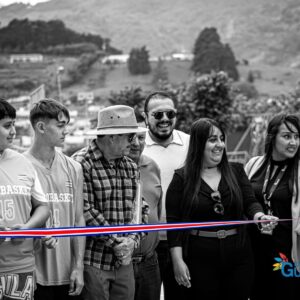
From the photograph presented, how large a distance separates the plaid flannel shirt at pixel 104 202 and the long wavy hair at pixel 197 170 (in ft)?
1.37

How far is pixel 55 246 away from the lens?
308 cm

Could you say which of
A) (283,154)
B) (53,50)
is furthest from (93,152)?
(53,50)

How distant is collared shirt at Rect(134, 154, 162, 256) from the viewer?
3682 millimetres

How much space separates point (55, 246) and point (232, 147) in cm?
2568

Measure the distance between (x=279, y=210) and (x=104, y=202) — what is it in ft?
4.52

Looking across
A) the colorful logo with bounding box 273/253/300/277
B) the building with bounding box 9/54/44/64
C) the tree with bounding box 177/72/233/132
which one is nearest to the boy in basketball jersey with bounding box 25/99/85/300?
the colorful logo with bounding box 273/253/300/277

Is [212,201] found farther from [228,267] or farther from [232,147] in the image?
[232,147]

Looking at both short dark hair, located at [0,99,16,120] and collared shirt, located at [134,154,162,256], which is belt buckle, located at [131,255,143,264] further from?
short dark hair, located at [0,99,16,120]

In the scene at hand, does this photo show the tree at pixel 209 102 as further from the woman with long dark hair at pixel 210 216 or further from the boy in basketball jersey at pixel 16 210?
the boy in basketball jersey at pixel 16 210

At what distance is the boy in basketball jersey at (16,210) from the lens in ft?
9.17

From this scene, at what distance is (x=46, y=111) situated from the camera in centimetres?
319

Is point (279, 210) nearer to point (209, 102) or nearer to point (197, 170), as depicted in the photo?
point (197, 170)

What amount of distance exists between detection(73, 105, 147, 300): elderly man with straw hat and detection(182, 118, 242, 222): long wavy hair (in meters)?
0.39

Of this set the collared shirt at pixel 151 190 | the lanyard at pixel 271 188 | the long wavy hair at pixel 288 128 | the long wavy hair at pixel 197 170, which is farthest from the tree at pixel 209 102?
the long wavy hair at pixel 197 170
